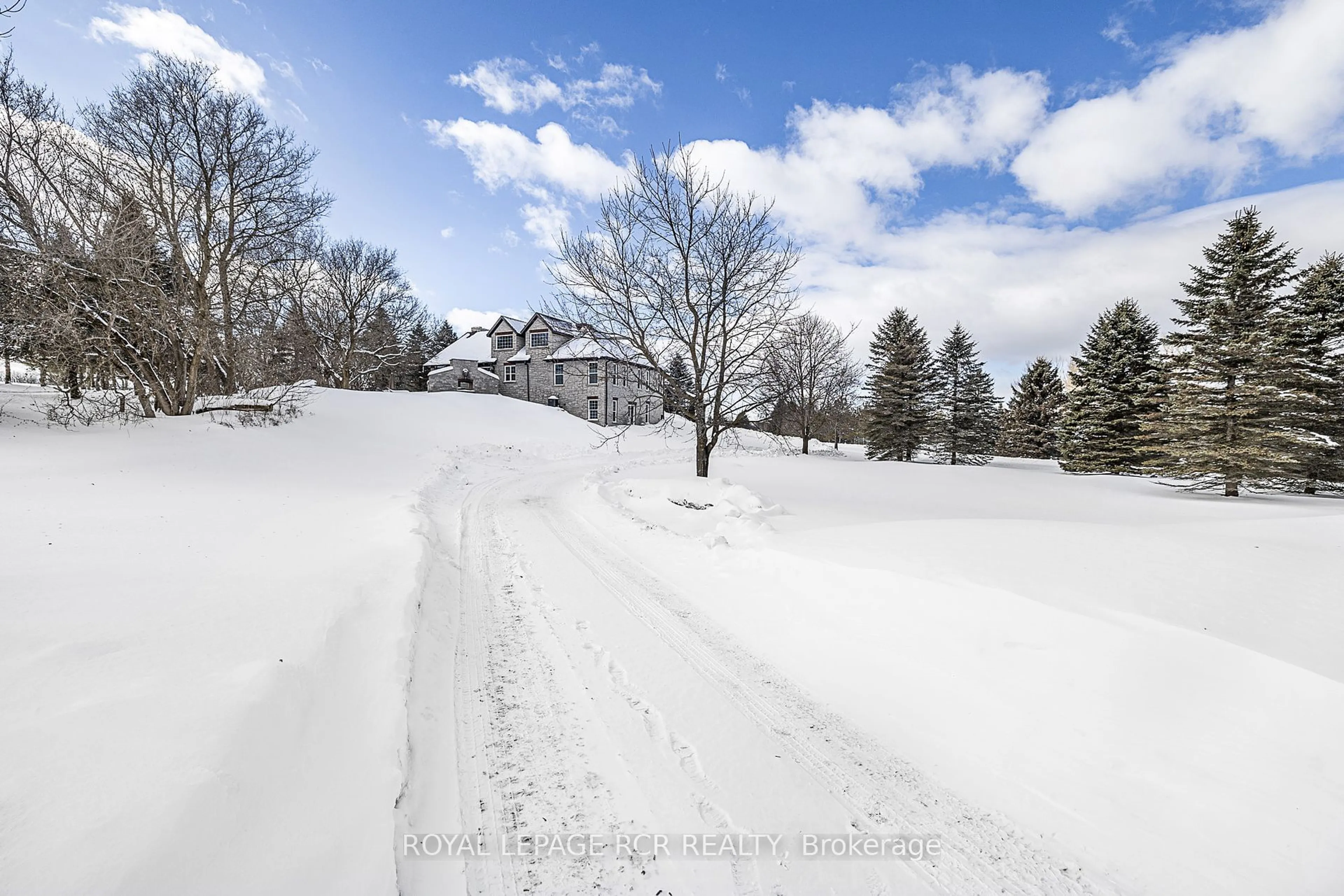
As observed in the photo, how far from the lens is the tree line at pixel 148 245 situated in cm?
1105

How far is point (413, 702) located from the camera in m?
3.43

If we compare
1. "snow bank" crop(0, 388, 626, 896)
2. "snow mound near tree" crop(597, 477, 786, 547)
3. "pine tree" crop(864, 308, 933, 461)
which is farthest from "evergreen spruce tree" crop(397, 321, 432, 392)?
"snow bank" crop(0, 388, 626, 896)

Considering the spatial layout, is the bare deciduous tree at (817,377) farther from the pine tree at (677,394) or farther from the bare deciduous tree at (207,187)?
the bare deciduous tree at (207,187)

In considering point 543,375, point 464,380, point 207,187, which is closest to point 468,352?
point 464,380

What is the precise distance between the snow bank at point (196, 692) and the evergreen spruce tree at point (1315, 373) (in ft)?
69.5

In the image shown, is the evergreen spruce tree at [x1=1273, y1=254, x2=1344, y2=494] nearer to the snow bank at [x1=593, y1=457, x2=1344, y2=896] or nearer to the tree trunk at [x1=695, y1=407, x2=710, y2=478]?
the snow bank at [x1=593, y1=457, x2=1344, y2=896]

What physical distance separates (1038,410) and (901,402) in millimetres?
13070

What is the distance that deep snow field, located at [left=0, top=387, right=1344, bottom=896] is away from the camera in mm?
2230

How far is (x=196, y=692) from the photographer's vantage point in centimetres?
276

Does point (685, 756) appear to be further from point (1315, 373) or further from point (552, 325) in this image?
point (552, 325)

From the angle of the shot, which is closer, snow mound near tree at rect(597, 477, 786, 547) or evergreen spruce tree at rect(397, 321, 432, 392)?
snow mound near tree at rect(597, 477, 786, 547)

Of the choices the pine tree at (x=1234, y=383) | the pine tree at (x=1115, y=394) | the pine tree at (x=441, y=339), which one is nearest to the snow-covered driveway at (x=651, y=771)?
the pine tree at (x=1234, y=383)

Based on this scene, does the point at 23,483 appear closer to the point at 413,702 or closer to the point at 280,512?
the point at 280,512

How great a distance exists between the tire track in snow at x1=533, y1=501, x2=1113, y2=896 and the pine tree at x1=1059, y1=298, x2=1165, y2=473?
23848 millimetres
